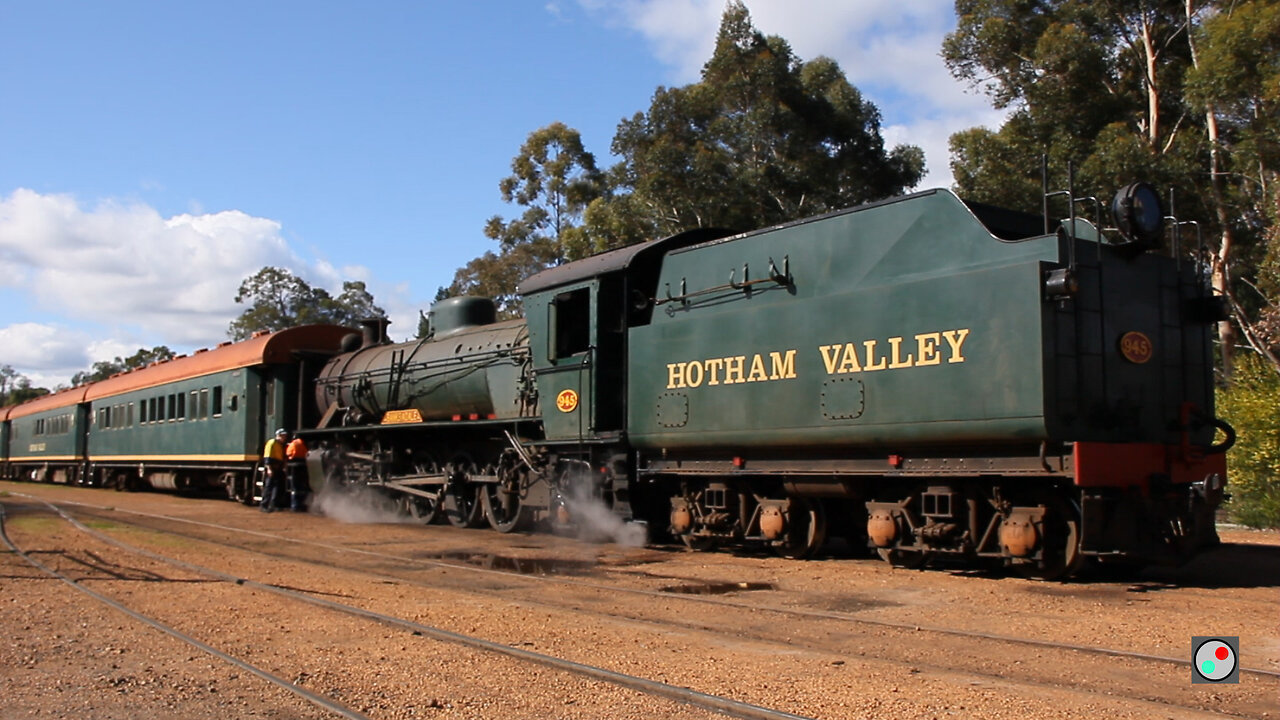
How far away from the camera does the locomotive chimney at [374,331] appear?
18.3 meters

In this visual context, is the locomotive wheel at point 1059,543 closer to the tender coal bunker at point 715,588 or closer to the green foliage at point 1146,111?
the tender coal bunker at point 715,588

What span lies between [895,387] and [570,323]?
4.73m

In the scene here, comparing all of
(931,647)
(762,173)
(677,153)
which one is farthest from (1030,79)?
(931,647)

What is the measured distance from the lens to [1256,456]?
560 inches

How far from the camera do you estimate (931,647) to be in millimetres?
6020

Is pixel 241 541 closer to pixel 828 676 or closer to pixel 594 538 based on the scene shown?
pixel 594 538

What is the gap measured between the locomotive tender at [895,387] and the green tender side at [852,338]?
0.02 meters

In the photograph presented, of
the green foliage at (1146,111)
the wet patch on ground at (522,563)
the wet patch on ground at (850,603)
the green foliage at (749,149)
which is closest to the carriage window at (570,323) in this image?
the wet patch on ground at (522,563)

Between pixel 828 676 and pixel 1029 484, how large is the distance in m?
3.64

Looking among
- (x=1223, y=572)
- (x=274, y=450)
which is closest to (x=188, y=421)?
(x=274, y=450)

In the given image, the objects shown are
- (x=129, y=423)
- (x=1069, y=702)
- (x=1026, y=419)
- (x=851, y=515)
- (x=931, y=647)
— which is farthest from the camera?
(x=129, y=423)

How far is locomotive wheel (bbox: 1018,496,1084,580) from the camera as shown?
800 centimetres
